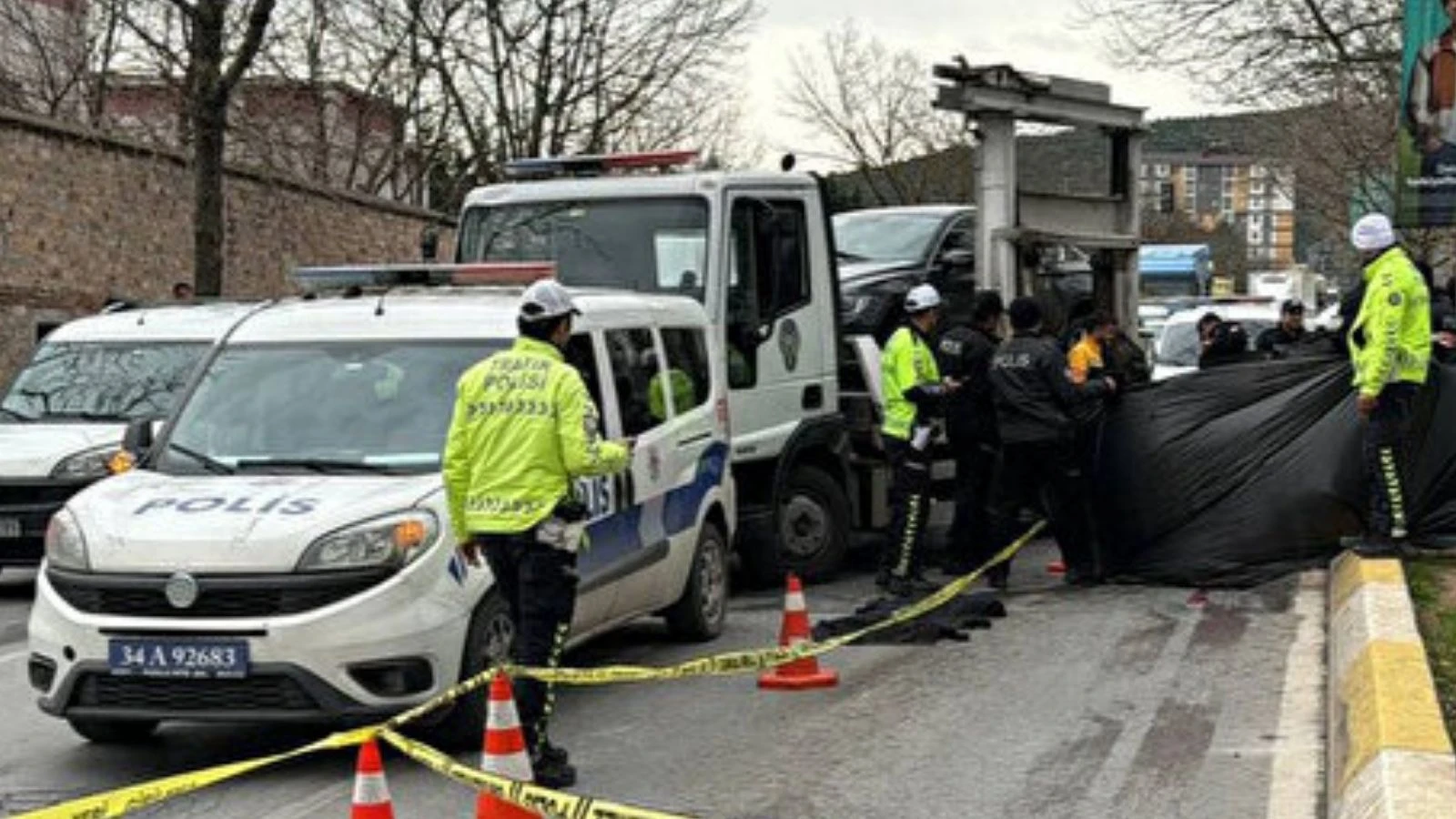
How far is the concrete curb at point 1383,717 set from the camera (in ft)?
17.6

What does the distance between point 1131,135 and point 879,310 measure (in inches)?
132

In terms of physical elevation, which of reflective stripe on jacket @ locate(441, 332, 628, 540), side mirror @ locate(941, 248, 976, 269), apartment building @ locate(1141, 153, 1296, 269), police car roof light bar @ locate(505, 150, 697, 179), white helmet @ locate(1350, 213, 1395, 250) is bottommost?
reflective stripe on jacket @ locate(441, 332, 628, 540)

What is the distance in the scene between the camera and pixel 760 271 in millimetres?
10844

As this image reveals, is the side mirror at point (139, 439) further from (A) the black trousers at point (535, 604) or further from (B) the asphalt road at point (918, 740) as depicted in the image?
(A) the black trousers at point (535, 604)

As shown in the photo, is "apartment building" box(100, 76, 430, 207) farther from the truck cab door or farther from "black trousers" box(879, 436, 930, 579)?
"black trousers" box(879, 436, 930, 579)

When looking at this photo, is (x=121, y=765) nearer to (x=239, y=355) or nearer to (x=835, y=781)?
(x=239, y=355)

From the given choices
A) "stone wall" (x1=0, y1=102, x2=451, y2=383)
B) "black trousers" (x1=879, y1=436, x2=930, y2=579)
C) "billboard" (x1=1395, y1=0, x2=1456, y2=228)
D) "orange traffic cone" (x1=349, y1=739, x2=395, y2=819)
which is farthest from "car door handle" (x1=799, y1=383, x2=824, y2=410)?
"stone wall" (x1=0, y1=102, x2=451, y2=383)

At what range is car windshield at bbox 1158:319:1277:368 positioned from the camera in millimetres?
20719

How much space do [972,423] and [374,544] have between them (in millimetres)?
5550

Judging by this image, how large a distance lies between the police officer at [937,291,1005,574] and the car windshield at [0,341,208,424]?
5342 millimetres

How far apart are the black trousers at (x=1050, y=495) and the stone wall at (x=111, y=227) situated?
497 inches

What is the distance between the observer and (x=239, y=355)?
26.2ft

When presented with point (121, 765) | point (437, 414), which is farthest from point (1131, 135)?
point (121, 765)

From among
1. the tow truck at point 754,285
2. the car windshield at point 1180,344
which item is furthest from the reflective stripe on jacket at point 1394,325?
the car windshield at point 1180,344
